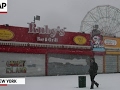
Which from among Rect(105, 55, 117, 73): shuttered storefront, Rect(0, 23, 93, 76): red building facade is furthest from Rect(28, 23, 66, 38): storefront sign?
Rect(105, 55, 117, 73): shuttered storefront

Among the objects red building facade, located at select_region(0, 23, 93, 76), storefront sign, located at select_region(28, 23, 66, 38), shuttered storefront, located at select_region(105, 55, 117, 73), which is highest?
storefront sign, located at select_region(28, 23, 66, 38)

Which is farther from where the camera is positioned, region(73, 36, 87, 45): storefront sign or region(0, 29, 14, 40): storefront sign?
region(73, 36, 87, 45): storefront sign

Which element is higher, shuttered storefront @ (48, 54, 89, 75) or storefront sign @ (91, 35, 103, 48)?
storefront sign @ (91, 35, 103, 48)

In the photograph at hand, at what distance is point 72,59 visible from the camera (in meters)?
32.1

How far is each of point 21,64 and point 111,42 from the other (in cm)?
1492

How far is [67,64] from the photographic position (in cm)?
3164

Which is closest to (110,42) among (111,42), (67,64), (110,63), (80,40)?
(111,42)

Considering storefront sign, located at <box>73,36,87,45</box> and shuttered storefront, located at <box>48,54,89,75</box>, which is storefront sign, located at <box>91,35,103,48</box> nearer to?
storefront sign, located at <box>73,36,87,45</box>

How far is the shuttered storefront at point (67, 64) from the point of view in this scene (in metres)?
30.3

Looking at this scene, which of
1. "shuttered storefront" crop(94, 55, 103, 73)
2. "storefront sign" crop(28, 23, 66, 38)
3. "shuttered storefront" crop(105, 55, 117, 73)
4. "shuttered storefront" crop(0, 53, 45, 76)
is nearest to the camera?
"shuttered storefront" crop(0, 53, 45, 76)

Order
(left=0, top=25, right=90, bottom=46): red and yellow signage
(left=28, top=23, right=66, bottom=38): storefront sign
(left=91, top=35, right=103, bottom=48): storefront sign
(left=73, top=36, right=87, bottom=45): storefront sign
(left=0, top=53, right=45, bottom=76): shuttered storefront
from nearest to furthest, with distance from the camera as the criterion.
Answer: (left=0, top=53, right=45, bottom=76): shuttered storefront
(left=0, top=25, right=90, bottom=46): red and yellow signage
(left=28, top=23, right=66, bottom=38): storefront sign
(left=73, top=36, right=87, bottom=45): storefront sign
(left=91, top=35, right=103, bottom=48): storefront sign

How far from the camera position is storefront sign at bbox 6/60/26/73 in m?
27.1

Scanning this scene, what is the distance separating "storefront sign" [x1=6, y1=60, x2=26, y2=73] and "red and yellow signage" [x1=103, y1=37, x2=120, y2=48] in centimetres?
1346

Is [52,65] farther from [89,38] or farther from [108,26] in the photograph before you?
[108,26]
